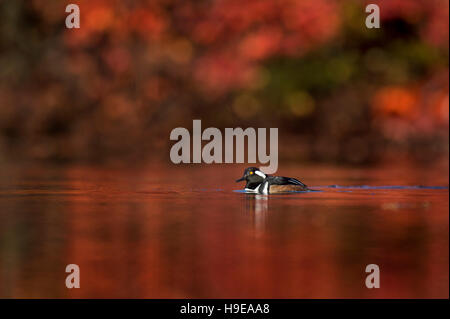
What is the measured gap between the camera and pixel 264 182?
47.0 ft

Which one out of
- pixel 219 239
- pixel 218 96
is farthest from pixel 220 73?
pixel 219 239

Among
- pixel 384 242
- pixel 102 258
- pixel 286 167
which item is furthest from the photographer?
pixel 286 167

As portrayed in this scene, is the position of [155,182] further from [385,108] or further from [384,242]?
[385,108]

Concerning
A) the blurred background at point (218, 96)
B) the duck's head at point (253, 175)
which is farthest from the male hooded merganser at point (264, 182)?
the blurred background at point (218, 96)

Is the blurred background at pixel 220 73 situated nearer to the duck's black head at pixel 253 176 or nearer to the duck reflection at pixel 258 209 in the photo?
the duck's black head at pixel 253 176

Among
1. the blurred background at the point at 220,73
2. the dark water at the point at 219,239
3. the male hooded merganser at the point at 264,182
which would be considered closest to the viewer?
the dark water at the point at 219,239

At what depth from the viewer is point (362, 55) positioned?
31.5 m

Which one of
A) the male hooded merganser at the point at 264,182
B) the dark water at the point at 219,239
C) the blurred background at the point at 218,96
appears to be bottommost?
the dark water at the point at 219,239

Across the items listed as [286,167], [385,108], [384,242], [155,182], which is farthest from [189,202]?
[385,108]

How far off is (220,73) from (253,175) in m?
15.0

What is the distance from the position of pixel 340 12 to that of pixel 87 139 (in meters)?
8.08

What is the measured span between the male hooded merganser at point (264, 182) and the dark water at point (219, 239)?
211 millimetres

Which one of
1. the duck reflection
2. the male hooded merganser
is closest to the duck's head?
the male hooded merganser

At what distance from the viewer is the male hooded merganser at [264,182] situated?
1424cm
